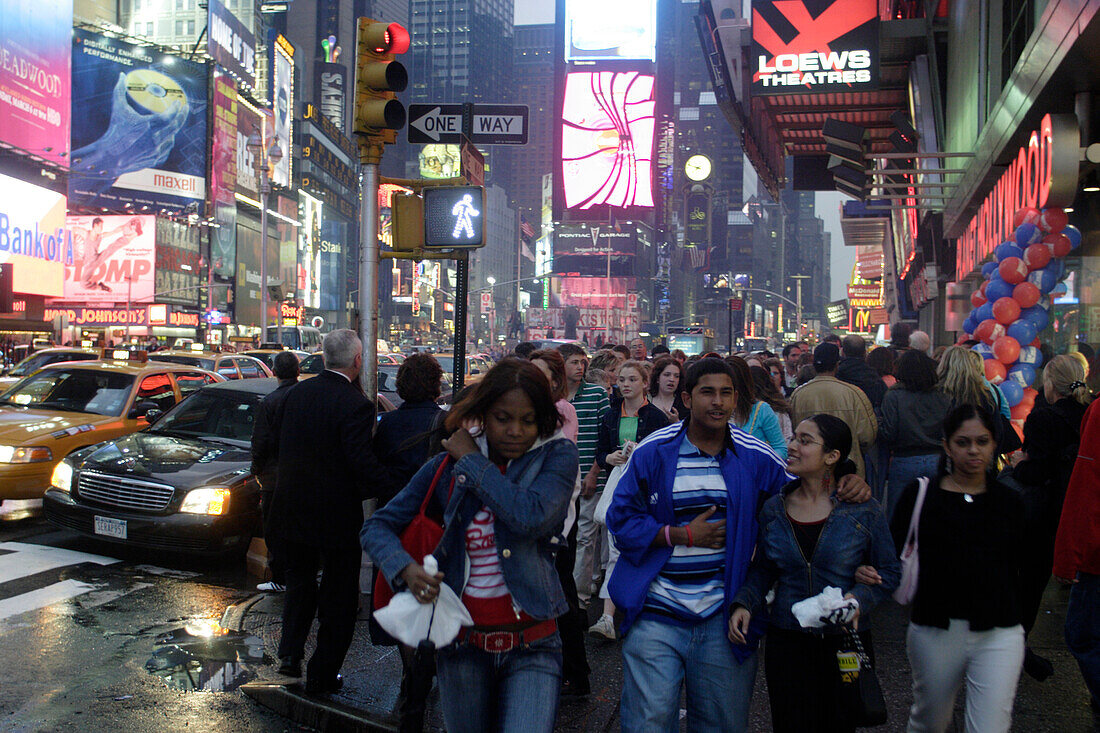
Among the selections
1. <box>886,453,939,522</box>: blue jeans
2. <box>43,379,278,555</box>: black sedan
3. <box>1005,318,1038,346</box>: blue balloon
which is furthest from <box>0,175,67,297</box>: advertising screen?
<box>886,453,939,522</box>: blue jeans

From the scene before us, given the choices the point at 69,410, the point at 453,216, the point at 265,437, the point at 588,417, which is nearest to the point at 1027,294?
the point at 588,417

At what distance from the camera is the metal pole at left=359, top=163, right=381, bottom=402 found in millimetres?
6742

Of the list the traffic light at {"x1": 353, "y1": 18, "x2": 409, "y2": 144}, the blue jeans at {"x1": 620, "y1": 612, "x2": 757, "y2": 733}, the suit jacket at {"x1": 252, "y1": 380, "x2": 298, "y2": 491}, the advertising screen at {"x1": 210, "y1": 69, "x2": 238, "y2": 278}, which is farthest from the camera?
the advertising screen at {"x1": 210, "y1": 69, "x2": 238, "y2": 278}

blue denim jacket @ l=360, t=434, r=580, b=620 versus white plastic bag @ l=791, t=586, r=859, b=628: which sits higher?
blue denim jacket @ l=360, t=434, r=580, b=620

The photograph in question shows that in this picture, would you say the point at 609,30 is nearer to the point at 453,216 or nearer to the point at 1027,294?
the point at 1027,294

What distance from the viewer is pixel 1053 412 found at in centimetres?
561

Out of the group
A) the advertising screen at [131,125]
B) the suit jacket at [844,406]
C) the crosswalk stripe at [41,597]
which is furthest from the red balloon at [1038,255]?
the advertising screen at [131,125]

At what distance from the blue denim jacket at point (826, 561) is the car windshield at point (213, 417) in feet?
22.8

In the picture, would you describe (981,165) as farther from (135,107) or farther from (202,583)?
(135,107)

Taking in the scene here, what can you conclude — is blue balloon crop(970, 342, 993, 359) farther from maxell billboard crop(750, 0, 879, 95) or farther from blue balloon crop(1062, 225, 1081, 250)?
maxell billboard crop(750, 0, 879, 95)

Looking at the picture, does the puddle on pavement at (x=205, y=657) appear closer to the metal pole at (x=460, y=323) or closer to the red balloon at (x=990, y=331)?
the metal pole at (x=460, y=323)

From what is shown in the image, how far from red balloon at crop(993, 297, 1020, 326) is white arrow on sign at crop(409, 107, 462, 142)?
21.2 ft

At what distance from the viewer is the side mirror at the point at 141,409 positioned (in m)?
10.2

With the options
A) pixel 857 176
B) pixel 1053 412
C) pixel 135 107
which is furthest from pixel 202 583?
pixel 135 107
